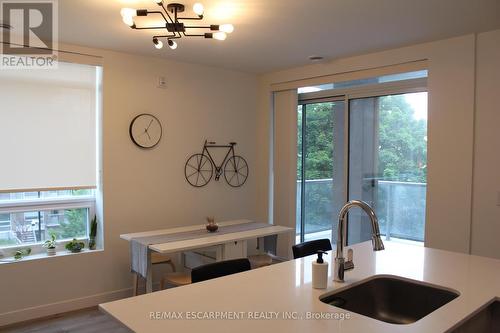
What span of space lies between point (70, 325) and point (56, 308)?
34 centimetres

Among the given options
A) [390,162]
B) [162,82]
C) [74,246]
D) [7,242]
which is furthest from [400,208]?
[7,242]

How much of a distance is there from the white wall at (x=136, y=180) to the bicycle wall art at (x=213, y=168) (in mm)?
80

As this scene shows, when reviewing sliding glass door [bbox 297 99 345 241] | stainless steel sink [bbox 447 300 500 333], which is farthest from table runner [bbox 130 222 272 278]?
stainless steel sink [bbox 447 300 500 333]

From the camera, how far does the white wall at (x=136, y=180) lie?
3.65 m

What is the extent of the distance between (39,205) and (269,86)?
2.87 meters

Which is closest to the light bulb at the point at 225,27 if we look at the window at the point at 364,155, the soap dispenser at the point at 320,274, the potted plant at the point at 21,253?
the soap dispenser at the point at 320,274

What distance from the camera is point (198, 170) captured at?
4.62m

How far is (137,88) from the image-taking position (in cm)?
411

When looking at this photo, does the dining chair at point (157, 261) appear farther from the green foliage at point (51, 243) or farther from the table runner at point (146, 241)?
the green foliage at point (51, 243)

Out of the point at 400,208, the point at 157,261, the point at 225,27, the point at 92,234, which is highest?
the point at 225,27

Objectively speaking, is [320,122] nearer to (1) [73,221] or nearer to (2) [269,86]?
(2) [269,86]

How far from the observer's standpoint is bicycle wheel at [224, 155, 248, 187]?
4914 mm

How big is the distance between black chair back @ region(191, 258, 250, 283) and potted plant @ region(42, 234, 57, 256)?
7.64 feet

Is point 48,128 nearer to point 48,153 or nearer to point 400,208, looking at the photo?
point 48,153
